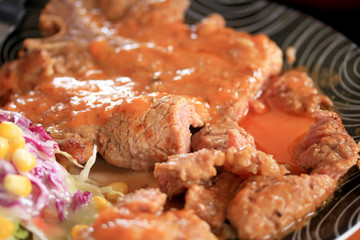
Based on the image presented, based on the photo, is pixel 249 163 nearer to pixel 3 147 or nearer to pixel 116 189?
pixel 116 189

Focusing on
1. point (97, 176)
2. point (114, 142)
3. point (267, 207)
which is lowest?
point (97, 176)

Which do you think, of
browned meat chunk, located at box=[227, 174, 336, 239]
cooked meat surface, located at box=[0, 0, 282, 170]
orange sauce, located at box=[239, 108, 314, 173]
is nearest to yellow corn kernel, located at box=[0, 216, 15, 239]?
cooked meat surface, located at box=[0, 0, 282, 170]

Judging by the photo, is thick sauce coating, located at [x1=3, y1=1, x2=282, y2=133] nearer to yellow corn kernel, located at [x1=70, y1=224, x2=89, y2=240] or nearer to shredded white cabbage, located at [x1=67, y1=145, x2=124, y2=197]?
shredded white cabbage, located at [x1=67, y1=145, x2=124, y2=197]

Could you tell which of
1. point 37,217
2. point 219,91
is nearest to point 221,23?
point 219,91

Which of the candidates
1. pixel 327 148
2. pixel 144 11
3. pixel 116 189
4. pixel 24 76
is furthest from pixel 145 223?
pixel 144 11

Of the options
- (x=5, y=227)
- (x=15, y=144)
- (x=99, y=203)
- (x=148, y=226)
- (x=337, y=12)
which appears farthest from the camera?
(x=337, y=12)

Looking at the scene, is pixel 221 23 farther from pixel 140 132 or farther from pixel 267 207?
pixel 267 207

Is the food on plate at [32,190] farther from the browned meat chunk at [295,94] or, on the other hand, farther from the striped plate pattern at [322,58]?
the browned meat chunk at [295,94]
